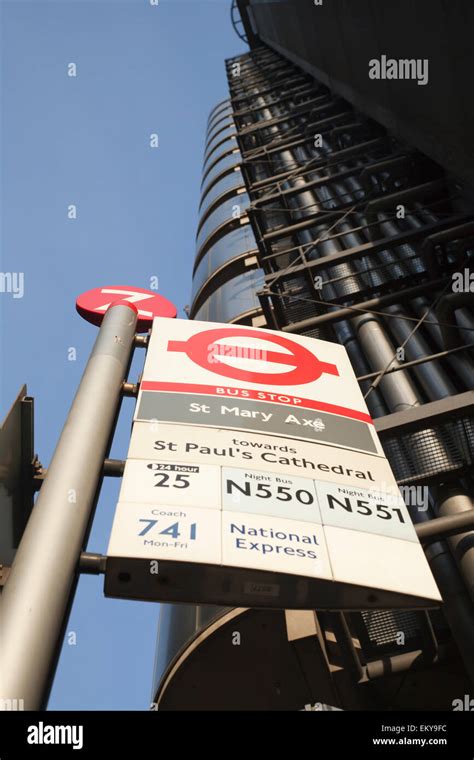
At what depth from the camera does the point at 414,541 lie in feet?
15.3

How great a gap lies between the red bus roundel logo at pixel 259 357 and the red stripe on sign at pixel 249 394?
10.1 inches

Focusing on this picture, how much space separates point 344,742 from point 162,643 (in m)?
6.00

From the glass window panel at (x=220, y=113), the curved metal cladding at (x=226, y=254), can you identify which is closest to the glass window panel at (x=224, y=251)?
the curved metal cladding at (x=226, y=254)

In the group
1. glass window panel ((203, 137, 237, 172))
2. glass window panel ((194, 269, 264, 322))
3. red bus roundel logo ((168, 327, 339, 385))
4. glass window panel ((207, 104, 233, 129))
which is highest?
glass window panel ((207, 104, 233, 129))

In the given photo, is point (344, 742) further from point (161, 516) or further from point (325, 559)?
point (161, 516)

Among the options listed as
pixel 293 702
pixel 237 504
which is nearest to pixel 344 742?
pixel 237 504

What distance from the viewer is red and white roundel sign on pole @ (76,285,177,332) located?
24.8ft

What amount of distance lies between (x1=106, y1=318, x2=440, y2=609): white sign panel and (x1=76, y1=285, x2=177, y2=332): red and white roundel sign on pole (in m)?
1.26

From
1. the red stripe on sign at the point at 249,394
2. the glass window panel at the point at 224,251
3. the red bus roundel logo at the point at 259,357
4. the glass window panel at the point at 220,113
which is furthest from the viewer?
the glass window panel at the point at 220,113

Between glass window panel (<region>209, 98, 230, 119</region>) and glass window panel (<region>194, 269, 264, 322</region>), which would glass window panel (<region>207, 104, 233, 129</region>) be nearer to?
glass window panel (<region>209, 98, 230, 119</region>)

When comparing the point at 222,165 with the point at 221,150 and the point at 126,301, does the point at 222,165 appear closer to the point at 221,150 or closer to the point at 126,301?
the point at 221,150

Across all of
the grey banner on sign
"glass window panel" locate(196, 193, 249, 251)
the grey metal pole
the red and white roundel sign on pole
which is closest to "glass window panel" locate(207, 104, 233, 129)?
"glass window panel" locate(196, 193, 249, 251)

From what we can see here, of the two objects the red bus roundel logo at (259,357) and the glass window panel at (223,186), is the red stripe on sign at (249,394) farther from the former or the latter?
the glass window panel at (223,186)

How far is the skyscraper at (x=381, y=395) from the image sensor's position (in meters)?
6.86
